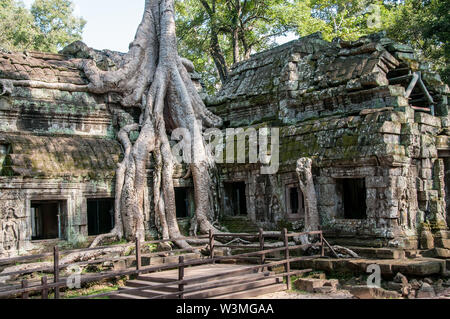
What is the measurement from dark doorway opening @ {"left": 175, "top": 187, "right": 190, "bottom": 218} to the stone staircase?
383 centimetres

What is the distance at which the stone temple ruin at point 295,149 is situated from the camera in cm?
1059

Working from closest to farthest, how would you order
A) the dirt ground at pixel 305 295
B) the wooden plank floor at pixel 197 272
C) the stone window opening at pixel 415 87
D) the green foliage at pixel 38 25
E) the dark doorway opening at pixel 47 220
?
the dirt ground at pixel 305 295 < the wooden plank floor at pixel 197 272 < the dark doorway opening at pixel 47 220 < the stone window opening at pixel 415 87 < the green foliage at pixel 38 25

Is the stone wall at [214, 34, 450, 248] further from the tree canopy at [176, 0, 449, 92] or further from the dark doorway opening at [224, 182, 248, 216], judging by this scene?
the tree canopy at [176, 0, 449, 92]

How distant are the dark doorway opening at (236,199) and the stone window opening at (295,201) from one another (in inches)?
78.3

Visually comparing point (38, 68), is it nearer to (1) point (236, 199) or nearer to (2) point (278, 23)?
(1) point (236, 199)

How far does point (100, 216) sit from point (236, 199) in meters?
3.63

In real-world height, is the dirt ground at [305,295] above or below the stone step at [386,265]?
below

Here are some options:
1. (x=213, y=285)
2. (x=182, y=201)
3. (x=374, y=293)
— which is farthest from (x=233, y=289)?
(x=182, y=201)

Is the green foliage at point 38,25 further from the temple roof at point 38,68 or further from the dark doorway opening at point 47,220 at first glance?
the dark doorway opening at point 47,220

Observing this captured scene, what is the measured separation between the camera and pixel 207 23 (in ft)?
77.6

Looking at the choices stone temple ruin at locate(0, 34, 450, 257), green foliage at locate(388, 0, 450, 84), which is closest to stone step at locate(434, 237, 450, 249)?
stone temple ruin at locate(0, 34, 450, 257)

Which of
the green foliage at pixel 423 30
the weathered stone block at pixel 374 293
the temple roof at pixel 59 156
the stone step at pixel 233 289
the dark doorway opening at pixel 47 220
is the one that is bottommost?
the weathered stone block at pixel 374 293

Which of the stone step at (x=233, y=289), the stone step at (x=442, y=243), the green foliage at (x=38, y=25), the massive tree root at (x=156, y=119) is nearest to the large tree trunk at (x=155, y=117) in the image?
the massive tree root at (x=156, y=119)

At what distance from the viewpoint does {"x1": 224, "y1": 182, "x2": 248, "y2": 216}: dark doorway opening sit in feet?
46.0
